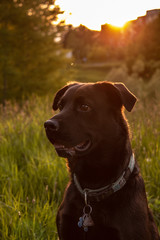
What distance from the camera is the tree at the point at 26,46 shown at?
14.3 m

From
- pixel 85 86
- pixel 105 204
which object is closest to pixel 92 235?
pixel 105 204

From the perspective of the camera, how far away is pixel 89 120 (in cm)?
304

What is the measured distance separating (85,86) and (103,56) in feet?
149

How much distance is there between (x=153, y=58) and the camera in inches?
819

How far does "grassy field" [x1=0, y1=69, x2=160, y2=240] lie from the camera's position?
360 centimetres

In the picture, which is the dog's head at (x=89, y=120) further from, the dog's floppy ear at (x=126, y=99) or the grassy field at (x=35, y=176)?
the grassy field at (x=35, y=176)

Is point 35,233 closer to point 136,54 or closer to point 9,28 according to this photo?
point 9,28

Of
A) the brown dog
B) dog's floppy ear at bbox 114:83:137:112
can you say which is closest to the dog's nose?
the brown dog

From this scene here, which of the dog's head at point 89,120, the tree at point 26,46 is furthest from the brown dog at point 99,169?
the tree at point 26,46

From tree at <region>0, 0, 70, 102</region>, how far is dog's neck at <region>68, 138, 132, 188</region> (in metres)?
11.9

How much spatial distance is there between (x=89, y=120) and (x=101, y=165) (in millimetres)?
472

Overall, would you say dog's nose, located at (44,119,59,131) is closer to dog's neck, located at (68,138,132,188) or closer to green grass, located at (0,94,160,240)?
dog's neck, located at (68,138,132,188)

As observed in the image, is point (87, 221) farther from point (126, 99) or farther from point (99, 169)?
point (126, 99)

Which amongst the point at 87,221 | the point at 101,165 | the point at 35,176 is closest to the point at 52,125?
the point at 101,165
